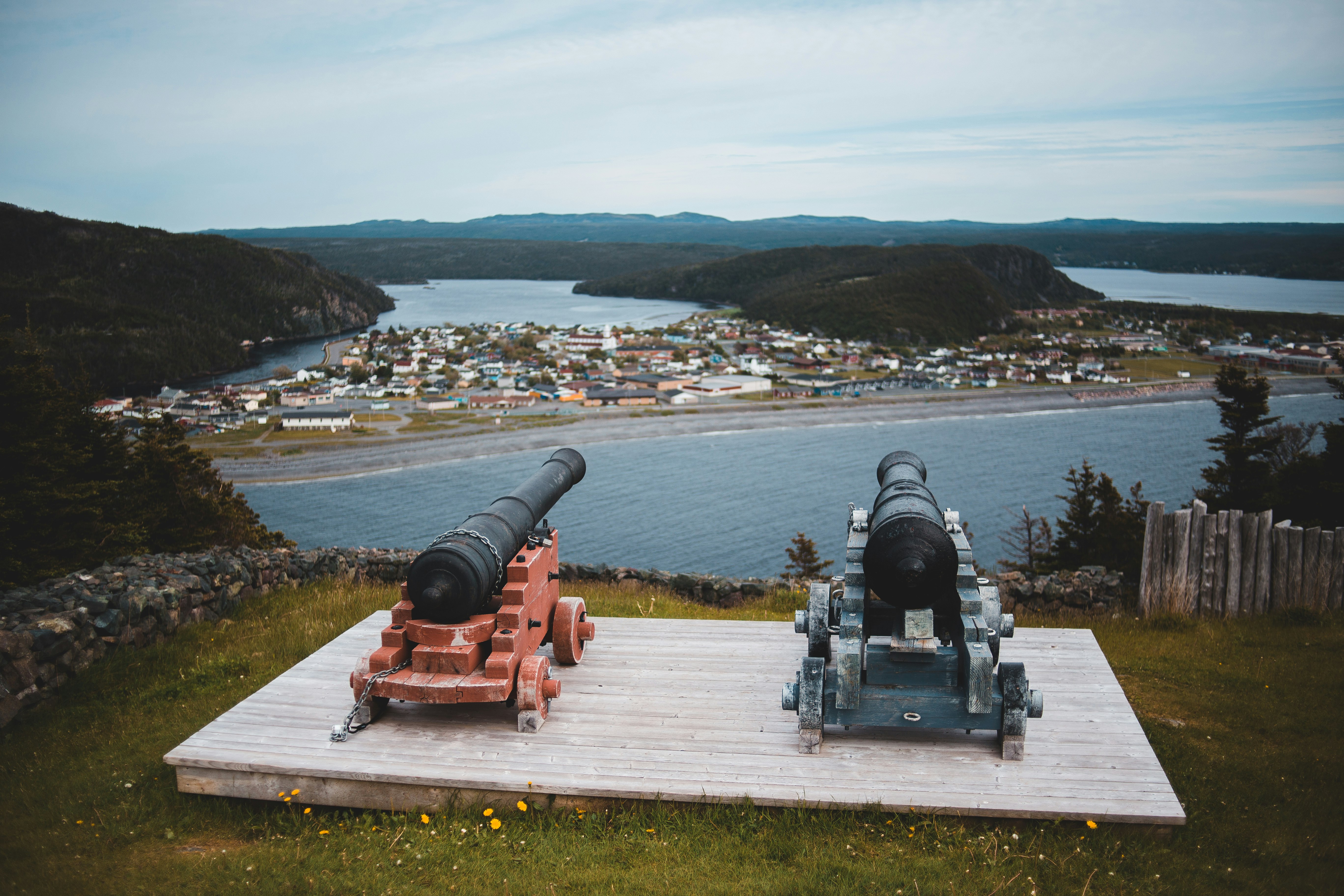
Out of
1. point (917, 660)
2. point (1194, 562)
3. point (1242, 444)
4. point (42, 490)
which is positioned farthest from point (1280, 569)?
point (1242, 444)

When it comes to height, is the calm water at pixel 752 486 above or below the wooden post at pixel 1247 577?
below

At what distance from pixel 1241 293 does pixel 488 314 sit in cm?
11605

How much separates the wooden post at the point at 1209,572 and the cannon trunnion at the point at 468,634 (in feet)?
17.5

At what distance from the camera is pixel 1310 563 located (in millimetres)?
7180

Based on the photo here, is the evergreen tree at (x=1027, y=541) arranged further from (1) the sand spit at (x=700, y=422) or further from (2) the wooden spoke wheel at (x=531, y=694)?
(1) the sand spit at (x=700, y=422)

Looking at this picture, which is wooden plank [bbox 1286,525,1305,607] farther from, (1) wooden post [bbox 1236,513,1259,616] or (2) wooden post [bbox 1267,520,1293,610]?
(1) wooden post [bbox 1236,513,1259,616]

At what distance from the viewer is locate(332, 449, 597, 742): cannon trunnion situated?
Answer: 193 inches

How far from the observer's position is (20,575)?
10.1 m

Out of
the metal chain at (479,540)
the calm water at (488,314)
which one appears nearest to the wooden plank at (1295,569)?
the metal chain at (479,540)

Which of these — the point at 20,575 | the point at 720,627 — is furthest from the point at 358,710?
the point at 20,575

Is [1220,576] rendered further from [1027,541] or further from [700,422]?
[700,422]

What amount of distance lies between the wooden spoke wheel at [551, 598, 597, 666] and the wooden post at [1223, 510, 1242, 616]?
5169 millimetres

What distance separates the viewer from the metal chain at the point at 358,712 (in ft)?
15.9

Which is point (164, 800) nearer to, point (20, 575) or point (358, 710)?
point (358, 710)
